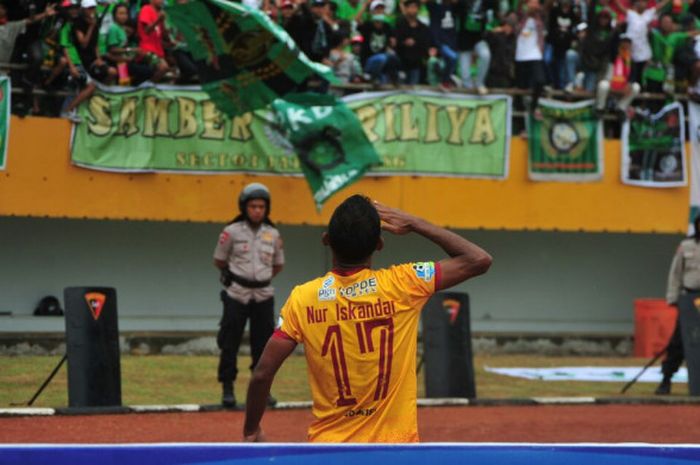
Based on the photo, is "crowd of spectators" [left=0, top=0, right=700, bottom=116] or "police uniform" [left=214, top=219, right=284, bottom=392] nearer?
"police uniform" [left=214, top=219, right=284, bottom=392]

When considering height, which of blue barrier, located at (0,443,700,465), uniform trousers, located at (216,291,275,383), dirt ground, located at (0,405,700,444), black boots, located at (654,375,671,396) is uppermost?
blue barrier, located at (0,443,700,465)

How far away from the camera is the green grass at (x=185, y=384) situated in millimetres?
15461

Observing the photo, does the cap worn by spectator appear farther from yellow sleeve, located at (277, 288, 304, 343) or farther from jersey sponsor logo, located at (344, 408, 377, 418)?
jersey sponsor logo, located at (344, 408, 377, 418)

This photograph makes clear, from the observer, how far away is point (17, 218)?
69.4 ft

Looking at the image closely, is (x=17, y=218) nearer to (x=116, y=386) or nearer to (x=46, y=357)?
(x=46, y=357)

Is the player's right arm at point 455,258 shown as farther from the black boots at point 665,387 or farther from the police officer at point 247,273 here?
the black boots at point 665,387

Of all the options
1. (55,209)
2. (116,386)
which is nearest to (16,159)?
(55,209)

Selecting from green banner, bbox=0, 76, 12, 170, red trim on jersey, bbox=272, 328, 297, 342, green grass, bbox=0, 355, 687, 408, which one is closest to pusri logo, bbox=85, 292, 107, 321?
green grass, bbox=0, 355, 687, 408

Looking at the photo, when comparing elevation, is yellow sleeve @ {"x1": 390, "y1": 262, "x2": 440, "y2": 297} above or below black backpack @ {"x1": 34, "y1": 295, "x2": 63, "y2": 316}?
above

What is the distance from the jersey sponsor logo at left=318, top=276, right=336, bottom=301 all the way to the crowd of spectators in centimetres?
1395

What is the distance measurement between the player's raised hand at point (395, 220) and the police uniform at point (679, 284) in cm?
1159

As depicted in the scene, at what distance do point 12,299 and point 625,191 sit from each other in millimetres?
9537

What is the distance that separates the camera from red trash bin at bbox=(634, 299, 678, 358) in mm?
23016

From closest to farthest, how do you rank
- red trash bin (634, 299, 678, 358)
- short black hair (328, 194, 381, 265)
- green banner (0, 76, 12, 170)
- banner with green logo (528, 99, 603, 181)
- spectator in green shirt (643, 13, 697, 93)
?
short black hair (328, 194, 381, 265) → green banner (0, 76, 12, 170) → banner with green logo (528, 99, 603, 181) → red trash bin (634, 299, 678, 358) → spectator in green shirt (643, 13, 697, 93)
